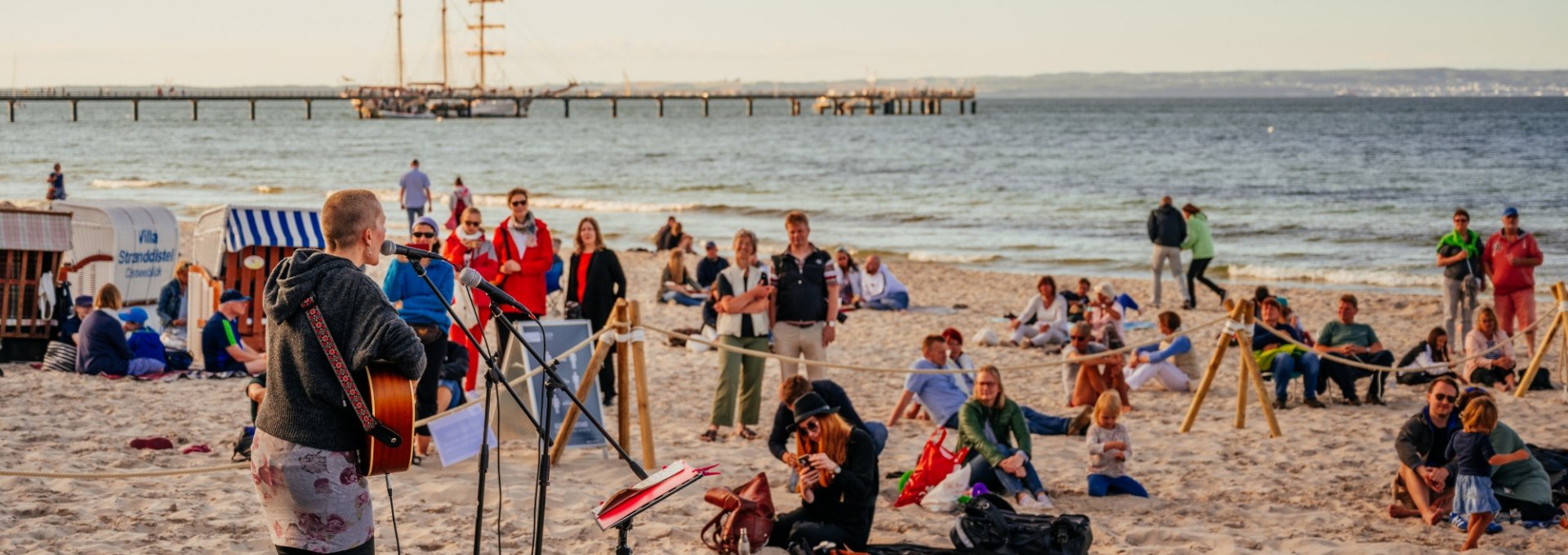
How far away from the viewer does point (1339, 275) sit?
70.7 feet

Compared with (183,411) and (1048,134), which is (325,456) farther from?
(1048,134)

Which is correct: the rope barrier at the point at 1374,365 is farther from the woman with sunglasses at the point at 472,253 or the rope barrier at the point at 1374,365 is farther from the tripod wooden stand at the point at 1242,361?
the woman with sunglasses at the point at 472,253

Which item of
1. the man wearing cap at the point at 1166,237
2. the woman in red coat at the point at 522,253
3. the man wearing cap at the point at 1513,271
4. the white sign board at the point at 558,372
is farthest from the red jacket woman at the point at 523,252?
the man wearing cap at the point at 1166,237

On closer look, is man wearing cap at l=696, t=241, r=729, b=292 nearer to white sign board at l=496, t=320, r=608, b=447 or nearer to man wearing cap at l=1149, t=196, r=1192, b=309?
man wearing cap at l=1149, t=196, r=1192, b=309

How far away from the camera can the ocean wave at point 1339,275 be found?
2086 centimetres

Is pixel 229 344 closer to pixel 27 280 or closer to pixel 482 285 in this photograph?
pixel 27 280

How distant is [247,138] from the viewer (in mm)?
79812

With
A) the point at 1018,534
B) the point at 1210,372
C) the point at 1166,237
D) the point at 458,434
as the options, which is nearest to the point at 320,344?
the point at 1018,534

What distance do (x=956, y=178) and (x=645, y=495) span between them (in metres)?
44.5

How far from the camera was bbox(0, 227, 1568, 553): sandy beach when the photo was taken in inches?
261

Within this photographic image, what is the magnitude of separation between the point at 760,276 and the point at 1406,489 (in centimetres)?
400

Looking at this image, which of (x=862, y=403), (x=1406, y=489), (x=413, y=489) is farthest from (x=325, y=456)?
(x=862, y=403)

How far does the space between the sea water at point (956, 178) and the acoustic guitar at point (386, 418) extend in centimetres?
1973

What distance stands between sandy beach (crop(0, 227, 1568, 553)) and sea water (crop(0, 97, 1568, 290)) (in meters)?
12.2
